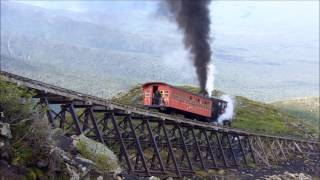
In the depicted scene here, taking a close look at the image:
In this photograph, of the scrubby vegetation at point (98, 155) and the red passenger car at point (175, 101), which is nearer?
the scrubby vegetation at point (98, 155)

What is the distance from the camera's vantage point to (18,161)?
15.8 m

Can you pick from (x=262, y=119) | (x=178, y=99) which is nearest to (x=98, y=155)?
(x=178, y=99)

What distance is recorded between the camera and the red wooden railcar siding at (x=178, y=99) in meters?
42.2

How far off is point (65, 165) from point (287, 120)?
80476mm

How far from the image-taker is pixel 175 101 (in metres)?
42.7

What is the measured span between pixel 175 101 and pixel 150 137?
934 centimetres

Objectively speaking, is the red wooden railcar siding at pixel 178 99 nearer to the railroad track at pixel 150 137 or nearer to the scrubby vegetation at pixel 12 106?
the railroad track at pixel 150 137

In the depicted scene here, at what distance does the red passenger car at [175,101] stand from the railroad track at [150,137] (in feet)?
5.72

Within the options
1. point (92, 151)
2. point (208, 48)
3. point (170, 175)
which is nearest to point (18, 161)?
point (92, 151)

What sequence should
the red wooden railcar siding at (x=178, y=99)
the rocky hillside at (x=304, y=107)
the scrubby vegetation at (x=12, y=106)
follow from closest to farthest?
the scrubby vegetation at (x=12, y=106), the red wooden railcar siding at (x=178, y=99), the rocky hillside at (x=304, y=107)

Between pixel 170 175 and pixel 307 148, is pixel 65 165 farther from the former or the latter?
pixel 307 148

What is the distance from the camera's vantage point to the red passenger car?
139 feet

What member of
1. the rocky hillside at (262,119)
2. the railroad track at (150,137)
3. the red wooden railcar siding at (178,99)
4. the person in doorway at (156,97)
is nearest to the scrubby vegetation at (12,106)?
the railroad track at (150,137)

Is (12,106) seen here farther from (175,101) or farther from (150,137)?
(175,101)
